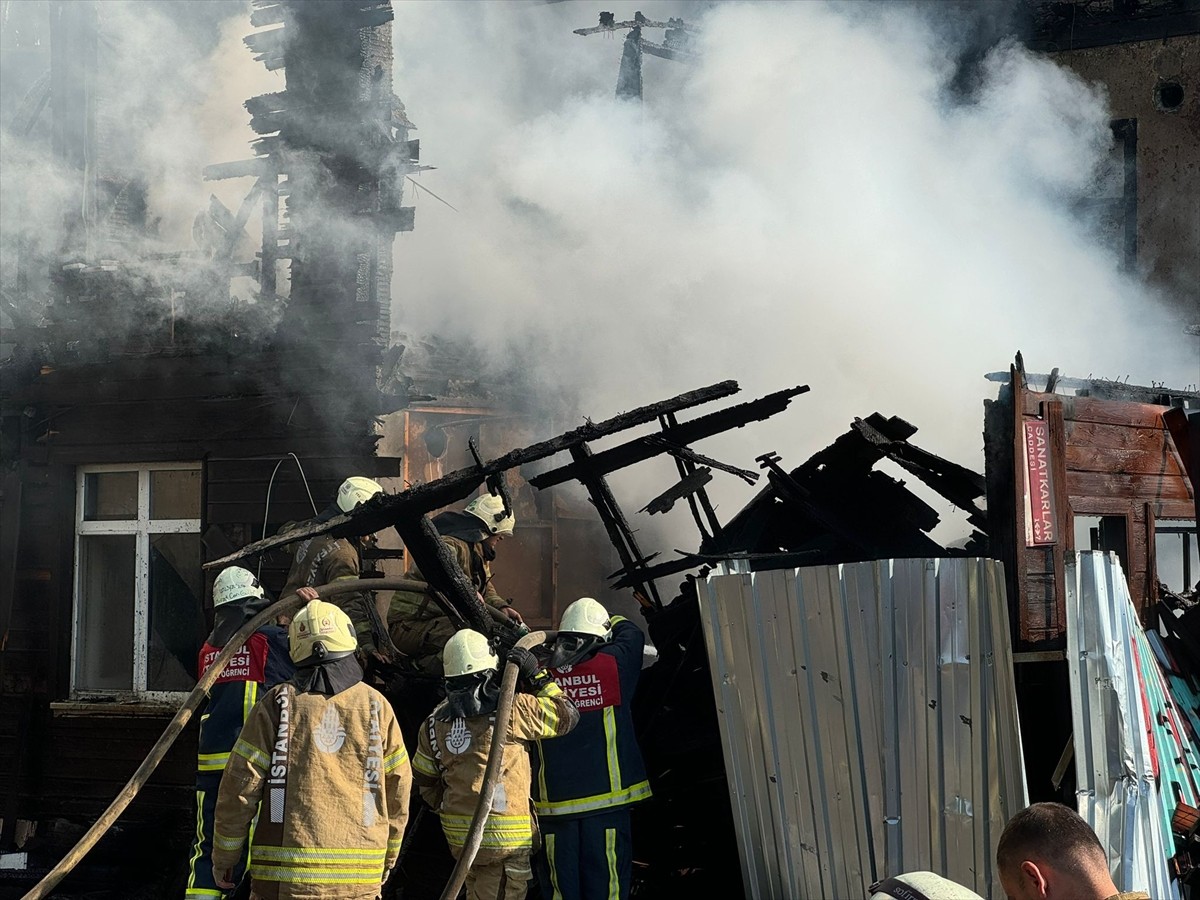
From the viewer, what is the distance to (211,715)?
246 inches

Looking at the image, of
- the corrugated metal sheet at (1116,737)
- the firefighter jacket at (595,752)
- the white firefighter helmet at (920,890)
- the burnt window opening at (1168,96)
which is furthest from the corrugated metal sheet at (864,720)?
the burnt window opening at (1168,96)

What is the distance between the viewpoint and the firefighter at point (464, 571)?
755 centimetres

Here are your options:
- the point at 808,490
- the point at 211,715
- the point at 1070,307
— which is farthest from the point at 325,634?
the point at 1070,307

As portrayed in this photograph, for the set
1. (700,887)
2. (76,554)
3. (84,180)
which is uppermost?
(84,180)

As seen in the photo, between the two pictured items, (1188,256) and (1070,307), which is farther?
(1188,256)

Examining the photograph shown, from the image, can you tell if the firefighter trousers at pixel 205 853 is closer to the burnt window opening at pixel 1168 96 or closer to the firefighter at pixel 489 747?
the firefighter at pixel 489 747

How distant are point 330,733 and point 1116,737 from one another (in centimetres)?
312

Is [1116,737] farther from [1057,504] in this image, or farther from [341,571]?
[341,571]

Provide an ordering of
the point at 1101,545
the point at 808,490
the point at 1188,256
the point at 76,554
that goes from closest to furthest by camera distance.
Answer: the point at 1101,545 → the point at 808,490 → the point at 76,554 → the point at 1188,256

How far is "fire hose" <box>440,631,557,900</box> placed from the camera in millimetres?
5207

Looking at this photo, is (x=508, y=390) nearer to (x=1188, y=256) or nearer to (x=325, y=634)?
(x=325, y=634)

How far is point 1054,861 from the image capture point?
2.45m

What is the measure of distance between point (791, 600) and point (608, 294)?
255 inches

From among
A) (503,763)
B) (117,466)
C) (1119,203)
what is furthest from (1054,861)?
(1119,203)
